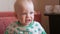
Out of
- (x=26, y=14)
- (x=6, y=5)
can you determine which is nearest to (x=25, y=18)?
(x=26, y=14)

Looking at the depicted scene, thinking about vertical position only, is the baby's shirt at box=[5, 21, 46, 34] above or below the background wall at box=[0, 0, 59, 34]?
below

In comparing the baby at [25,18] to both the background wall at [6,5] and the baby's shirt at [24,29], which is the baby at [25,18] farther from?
the background wall at [6,5]

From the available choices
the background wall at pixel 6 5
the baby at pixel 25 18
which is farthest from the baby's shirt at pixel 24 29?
the background wall at pixel 6 5

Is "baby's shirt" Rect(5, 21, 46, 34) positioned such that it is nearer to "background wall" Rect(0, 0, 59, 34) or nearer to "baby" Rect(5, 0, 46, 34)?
"baby" Rect(5, 0, 46, 34)

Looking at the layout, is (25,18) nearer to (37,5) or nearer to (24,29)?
(24,29)

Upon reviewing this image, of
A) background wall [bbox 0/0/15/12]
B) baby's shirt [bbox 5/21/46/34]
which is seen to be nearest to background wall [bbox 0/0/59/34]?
background wall [bbox 0/0/15/12]

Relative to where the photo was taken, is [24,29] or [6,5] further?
[6,5]

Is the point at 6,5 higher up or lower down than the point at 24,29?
higher up

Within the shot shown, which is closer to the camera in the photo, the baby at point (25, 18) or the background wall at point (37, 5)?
the baby at point (25, 18)

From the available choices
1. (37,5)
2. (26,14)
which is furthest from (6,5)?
(26,14)

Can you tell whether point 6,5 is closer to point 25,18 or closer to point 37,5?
point 37,5

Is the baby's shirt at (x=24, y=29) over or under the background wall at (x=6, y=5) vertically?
under

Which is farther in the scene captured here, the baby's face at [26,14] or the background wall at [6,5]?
the background wall at [6,5]

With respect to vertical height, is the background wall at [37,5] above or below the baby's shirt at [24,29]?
above
